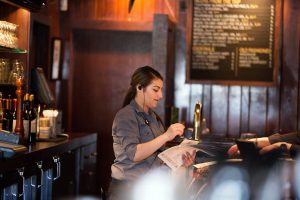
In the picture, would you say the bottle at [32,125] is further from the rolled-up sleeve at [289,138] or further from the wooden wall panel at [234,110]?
the wooden wall panel at [234,110]

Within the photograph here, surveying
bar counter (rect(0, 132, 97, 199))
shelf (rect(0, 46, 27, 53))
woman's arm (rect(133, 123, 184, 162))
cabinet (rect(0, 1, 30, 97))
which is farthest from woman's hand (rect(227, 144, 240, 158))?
cabinet (rect(0, 1, 30, 97))

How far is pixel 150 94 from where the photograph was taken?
335 cm

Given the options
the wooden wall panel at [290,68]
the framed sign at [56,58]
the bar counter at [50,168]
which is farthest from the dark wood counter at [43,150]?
the wooden wall panel at [290,68]

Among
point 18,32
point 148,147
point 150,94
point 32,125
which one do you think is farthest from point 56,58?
point 148,147

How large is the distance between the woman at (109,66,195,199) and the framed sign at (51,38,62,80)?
7.68 ft

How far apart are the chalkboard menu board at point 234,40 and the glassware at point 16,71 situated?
1.84 metres

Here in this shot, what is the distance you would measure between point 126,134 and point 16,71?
1604 mm

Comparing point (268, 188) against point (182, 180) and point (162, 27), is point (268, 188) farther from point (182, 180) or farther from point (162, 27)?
point (162, 27)

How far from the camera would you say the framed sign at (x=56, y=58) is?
559 cm

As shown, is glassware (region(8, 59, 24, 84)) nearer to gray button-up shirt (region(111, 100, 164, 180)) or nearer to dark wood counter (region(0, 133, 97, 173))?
dark wood counter (region(0, 133, 97, 173))

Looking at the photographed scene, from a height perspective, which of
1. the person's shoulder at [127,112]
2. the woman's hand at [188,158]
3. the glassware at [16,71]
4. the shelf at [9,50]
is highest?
the shelf at [9,50]

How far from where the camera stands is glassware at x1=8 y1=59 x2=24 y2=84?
4406 millimetres

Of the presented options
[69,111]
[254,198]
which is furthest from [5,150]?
[69,111]

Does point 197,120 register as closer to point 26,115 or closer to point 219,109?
point 26,115
